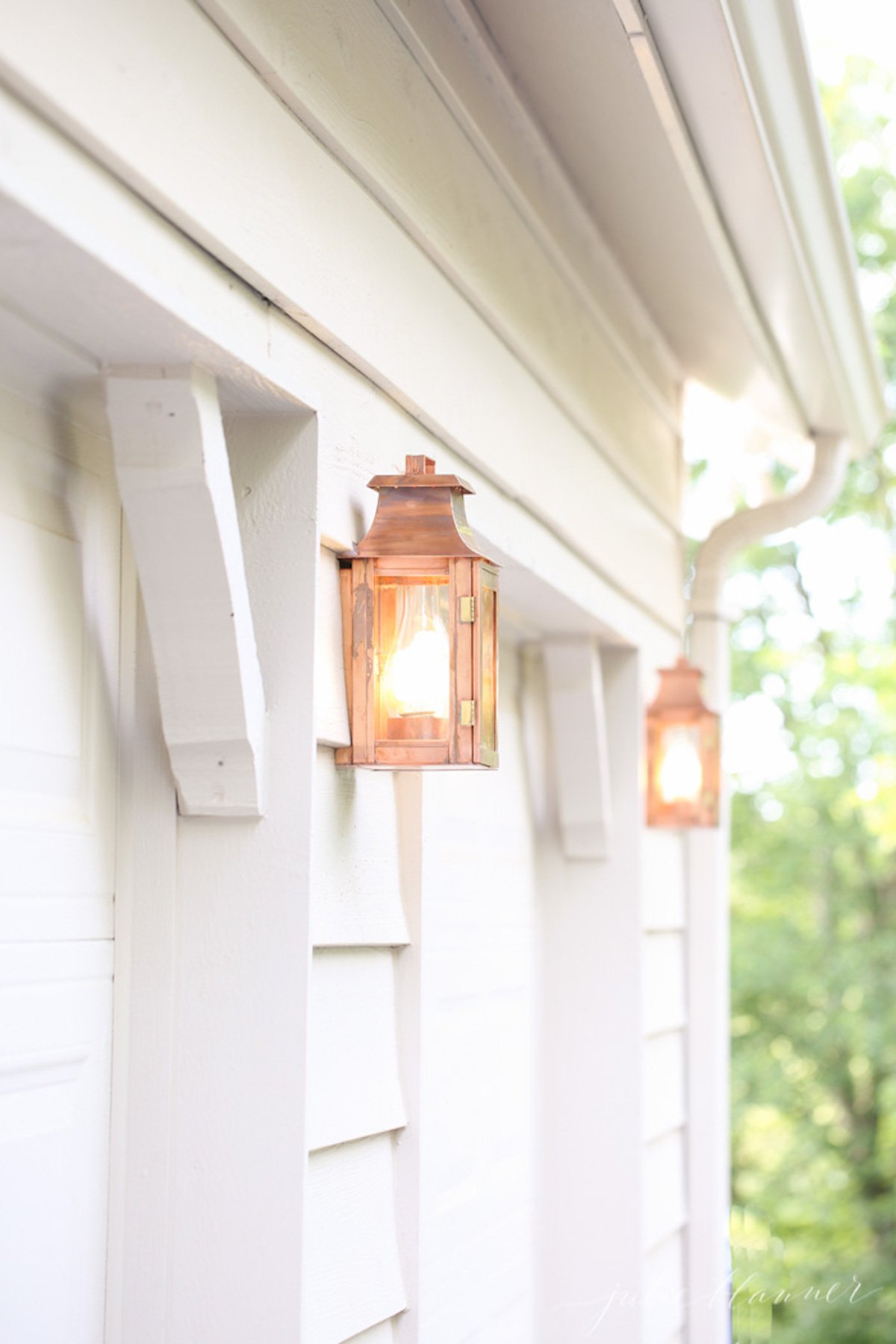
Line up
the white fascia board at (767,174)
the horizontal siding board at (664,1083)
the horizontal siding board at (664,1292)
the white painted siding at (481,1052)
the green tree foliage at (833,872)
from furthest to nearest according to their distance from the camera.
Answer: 1. the green tree foliage at (833,872)
2. the horizontal siding board at (664,1083)
3. the horizontal siding board at (664,1292)
4. the white painted siding at (481,1052)
5. the white fascia board at (767,174)

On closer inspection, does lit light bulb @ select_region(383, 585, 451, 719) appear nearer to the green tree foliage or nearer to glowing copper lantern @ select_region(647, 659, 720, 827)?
glowing copper lantern @ select_region(647, 659, 720, 827)

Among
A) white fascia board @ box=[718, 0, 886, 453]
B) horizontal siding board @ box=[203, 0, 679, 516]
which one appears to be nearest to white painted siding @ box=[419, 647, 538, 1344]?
horizontal siding board @ box=[203, 0, 679, 516]

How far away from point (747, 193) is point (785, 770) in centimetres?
651

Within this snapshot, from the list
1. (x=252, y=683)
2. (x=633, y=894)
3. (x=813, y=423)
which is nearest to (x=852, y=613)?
(x=813, y=423)

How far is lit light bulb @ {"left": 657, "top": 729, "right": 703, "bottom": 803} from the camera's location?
2.74 m

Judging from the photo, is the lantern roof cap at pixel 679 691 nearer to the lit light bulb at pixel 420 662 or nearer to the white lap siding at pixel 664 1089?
the white lap siding at pixel 664 1089

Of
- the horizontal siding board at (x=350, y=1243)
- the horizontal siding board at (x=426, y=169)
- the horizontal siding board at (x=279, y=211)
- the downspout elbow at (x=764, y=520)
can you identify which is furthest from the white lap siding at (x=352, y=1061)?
the downspout elbow at (x=764, y=520)

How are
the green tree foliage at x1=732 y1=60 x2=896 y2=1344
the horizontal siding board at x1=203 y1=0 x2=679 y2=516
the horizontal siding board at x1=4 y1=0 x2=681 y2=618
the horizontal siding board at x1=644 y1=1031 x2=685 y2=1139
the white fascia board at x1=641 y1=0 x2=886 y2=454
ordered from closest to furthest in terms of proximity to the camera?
the horizontal siding board at x1=4 y1=0 x2=681 y2=618 → the horizontal siding board at x1=203 y1=0 x2=679 y2=516 → the white fascia board at x1=641 y1=0 x2=886 y2=454 → the horizontal siding board at x1=644 y1=1031 x2=685 y2=1139 → the green tree foliage at x1=732 y1=60 x2=896 y2=1344

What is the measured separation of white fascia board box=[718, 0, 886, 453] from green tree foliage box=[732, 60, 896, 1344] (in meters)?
5.28

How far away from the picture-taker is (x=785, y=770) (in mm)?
8297

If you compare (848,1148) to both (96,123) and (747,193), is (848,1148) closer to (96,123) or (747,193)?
(747,193)

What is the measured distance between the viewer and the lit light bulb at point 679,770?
2740 millimetres

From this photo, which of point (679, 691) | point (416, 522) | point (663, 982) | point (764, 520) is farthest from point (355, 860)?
point (764, 520)

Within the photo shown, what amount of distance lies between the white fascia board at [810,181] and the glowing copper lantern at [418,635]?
67 centimetres
